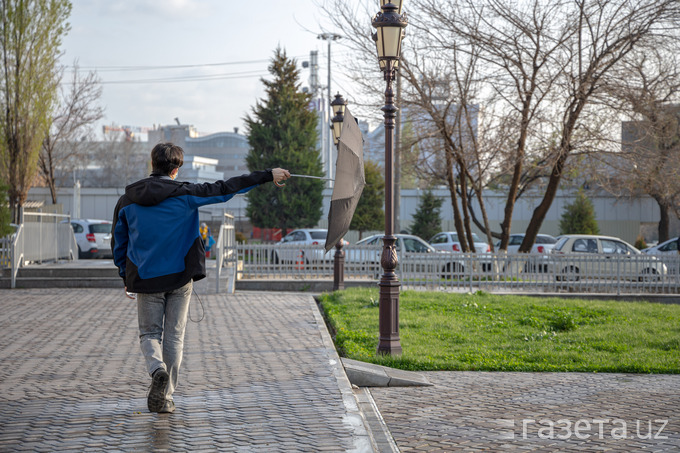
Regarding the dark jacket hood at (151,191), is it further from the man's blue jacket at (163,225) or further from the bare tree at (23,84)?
the bare tree at (23,84)

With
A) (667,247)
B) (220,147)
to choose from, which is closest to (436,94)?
(667,247)

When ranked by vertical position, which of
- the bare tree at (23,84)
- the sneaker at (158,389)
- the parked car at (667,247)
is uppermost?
the bare tree at (23,84)

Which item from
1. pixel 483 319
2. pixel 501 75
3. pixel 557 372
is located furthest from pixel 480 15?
pixel 557 372

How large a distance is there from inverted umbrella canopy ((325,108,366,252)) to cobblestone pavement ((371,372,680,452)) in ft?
5.39

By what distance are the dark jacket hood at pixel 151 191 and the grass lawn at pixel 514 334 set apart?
3.58m

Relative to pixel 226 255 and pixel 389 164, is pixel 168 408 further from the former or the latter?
pixel 226 255

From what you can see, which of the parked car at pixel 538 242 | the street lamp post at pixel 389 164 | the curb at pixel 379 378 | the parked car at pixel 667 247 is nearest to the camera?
the curb at pixel 379 378

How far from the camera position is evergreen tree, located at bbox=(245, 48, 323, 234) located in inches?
1407

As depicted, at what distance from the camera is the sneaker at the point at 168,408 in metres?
5.25

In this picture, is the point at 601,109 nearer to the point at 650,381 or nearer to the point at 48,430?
the point at 650,381

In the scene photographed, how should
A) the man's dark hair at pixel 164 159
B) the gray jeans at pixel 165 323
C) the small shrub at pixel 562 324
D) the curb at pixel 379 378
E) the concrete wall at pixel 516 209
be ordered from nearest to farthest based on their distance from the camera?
the gray jeans at pixel 165 323 → the man's dark hair at pixel 164 159 → the curb at pixel 379 378 → the small shrub at pixel 562 324 → the concrete wall at pixel 516 209

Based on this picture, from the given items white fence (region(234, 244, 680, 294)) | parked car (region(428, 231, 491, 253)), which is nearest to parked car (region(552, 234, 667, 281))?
white fence (region(234, 244, 680, 294))

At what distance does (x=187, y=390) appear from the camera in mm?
6176

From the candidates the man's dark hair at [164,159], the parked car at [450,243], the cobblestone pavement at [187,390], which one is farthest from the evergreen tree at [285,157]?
the man's dark hair at [164,159]
